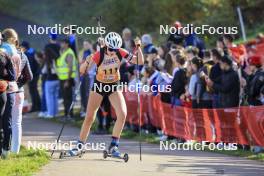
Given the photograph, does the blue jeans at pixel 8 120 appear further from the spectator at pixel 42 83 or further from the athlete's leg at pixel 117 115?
the spectator at pixel 42 83

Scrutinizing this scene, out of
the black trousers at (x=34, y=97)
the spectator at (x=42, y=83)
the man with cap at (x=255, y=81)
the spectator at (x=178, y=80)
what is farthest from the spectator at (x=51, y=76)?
the man with cap at (x=255, y=81)

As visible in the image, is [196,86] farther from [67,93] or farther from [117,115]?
[67,93]

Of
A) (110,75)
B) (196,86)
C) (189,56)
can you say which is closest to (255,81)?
(196,86)

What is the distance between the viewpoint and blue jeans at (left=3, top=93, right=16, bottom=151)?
1293cm

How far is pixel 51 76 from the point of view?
22.2 meters

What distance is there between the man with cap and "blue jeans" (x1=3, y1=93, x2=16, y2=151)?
4789 millimetres

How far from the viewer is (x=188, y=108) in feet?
53.6

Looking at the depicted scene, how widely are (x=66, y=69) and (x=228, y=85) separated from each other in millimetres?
6873

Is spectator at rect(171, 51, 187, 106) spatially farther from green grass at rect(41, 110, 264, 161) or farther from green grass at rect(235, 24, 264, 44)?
green grass at rect(235, 24, 264, 44)

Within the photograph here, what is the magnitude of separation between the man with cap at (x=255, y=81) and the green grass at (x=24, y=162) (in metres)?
4.37

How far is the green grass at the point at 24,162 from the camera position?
11.4 meters

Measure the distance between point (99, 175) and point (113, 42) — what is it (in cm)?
285

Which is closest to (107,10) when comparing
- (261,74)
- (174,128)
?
(174,128)

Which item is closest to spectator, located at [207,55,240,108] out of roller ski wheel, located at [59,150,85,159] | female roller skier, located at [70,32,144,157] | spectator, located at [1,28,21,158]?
female roller skier, located at [70,32,144,157]
